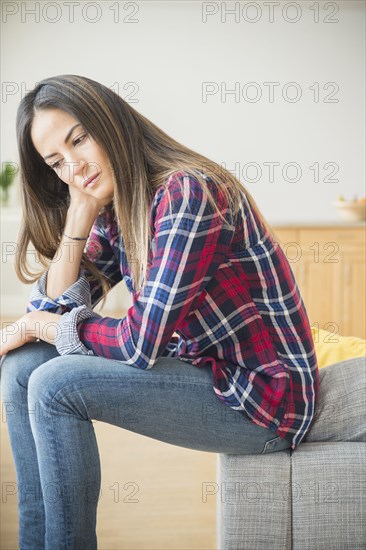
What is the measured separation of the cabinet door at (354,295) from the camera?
3982 millimetres

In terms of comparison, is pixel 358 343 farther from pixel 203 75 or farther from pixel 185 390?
pixel 203 75

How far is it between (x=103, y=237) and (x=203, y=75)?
3.64 meters

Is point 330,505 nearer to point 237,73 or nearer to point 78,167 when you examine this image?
point 78,167

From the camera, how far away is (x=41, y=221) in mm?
1593

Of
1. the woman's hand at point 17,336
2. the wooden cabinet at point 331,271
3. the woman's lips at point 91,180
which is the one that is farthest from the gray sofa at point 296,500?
the wooden cabinet at point 331,271

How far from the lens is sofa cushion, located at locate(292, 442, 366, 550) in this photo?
128cm

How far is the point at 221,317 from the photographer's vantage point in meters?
1.27

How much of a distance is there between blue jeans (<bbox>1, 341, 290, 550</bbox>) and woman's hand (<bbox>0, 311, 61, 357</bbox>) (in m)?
0.12

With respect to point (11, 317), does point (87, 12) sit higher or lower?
higher

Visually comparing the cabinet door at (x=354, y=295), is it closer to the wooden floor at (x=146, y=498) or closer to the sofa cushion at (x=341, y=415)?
the wooden floor at (x=146, y=498)

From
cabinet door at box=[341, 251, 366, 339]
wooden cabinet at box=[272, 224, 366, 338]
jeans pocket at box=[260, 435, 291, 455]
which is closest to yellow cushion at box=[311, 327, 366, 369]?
jeans pocket at box=[260, 435, 291, 455]

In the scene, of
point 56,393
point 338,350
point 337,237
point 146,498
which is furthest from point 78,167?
point 337,237

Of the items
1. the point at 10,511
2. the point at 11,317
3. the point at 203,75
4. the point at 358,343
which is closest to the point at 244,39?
the point at 203,75

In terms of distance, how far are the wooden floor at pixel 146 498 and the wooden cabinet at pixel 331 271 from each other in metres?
1.65
